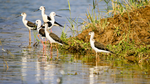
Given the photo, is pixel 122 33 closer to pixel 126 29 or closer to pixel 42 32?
pixel 126 29

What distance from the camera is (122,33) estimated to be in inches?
545

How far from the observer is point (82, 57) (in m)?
12.2

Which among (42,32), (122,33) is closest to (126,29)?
(122,33)

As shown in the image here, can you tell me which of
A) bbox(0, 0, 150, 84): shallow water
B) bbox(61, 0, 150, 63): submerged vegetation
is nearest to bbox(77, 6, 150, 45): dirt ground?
bbox(61, 0, 150, 63): submerged vegetation

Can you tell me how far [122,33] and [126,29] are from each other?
0.92 feet

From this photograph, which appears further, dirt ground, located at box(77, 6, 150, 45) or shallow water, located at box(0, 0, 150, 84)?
dirt ground, located at box(77, 6, 150, 45)

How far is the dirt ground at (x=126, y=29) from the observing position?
1349cm

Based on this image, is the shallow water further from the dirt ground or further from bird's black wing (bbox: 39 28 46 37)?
the dirt ground

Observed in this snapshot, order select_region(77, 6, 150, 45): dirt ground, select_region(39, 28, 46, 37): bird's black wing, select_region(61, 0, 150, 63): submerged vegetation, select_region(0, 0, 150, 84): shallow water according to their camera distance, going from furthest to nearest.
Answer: select_region(39, 28, 46, 37): bird's black wing < select_region(77, 6, 150, 45): dirt ground < select_region(61, 0, 150, 63): submerged vegetation < select_region(0, 0, 150, 84): shallow water

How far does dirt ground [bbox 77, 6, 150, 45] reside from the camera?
44.2 feet

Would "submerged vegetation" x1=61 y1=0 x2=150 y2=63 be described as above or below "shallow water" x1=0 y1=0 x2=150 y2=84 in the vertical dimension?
above

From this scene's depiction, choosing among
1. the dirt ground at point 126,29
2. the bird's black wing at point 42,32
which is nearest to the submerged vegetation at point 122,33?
the dirt ground at point 126,29

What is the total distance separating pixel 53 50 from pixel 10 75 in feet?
18.4

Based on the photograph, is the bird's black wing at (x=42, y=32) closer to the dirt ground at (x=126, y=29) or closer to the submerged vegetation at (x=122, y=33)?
the submerged vegetation at (x=122, y=33)
